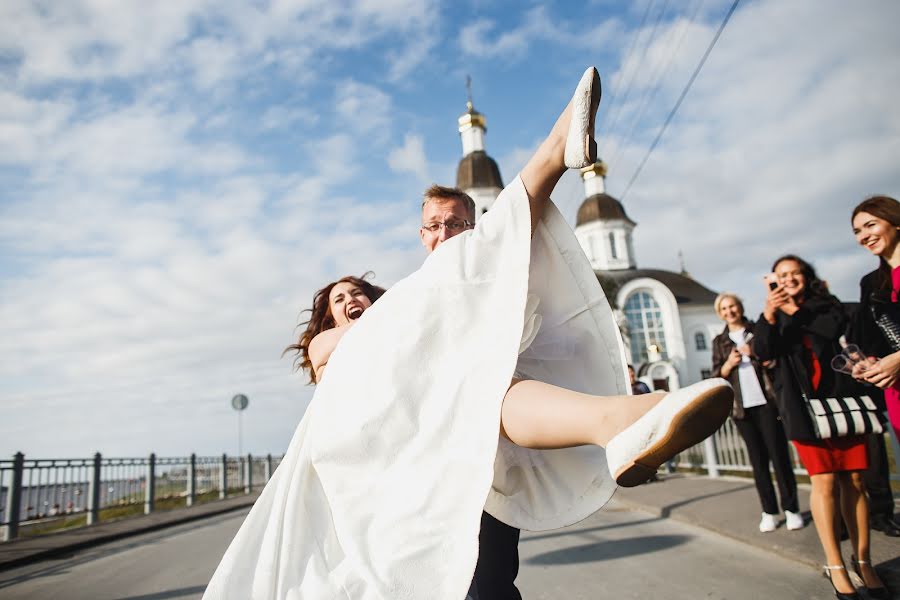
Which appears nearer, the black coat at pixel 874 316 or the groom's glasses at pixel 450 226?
the groom's glasses at pixel 450 226

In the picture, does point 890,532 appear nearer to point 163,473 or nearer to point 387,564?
point 387,564

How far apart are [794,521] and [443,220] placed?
4311mm

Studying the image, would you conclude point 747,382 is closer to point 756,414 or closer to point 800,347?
point 756,414

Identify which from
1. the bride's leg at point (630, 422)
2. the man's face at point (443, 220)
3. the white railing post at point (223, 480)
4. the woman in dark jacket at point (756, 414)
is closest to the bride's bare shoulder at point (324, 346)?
the man's face at point (443, 220)

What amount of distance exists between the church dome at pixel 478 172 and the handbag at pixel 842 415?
139 ft

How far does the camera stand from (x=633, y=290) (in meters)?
42.3

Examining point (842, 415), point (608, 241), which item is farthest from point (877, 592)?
point (608, 241)

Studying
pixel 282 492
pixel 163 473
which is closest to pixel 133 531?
pixel 163 473

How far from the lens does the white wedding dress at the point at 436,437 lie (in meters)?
1.76

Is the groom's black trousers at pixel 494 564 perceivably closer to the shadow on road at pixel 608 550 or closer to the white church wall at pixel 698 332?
the shadow on road at pixel 608 550

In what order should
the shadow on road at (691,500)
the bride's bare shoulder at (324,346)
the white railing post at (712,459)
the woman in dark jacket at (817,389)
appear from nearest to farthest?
the bride's bare shoulder at (324,346) → the woman in dark jacket at (817,389) → the shadow on road at (691,500) → the white railing post at (712,459)

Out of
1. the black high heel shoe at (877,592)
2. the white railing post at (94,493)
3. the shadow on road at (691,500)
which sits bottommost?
the shadow on road at (691,500)

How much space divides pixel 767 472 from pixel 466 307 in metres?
4.57

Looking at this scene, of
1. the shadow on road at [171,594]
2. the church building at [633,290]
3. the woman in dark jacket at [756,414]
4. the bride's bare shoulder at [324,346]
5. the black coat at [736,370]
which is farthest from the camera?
the church building at [633,290]
